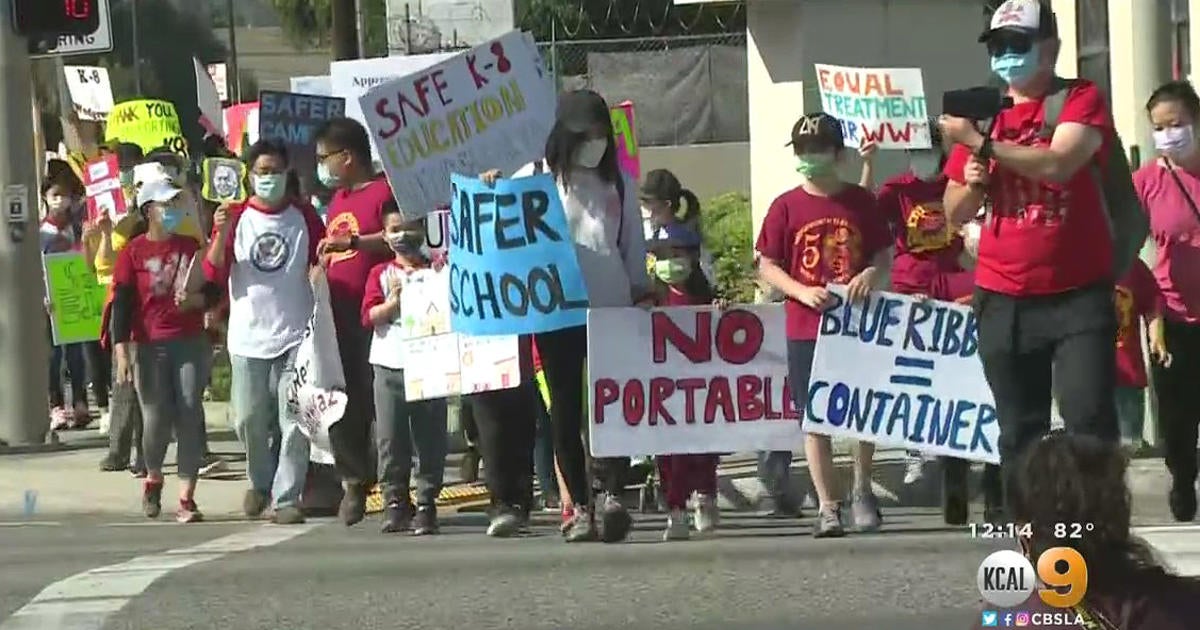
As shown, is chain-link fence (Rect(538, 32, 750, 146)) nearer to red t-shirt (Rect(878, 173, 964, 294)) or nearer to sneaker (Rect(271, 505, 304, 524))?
sneaker (Rect(271, 505, 304, 524))

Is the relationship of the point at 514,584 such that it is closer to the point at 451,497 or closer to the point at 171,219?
the point at 451,497

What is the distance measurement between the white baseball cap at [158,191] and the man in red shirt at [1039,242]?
508 centimetres

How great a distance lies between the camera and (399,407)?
34.4ft

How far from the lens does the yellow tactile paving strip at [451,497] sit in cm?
1181

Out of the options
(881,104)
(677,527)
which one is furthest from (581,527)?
(881,104)

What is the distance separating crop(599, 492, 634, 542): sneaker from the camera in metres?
9.25

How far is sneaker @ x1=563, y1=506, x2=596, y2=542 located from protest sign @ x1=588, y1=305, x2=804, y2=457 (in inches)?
17.5

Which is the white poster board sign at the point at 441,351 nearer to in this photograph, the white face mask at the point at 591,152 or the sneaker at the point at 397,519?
the sneaker at the point at 397,519

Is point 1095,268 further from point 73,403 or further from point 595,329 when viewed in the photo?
point 73,403

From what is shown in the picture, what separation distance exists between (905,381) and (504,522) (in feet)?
6.11

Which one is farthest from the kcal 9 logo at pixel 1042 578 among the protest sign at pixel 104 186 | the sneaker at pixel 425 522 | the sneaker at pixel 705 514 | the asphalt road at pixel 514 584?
the protest sign at pixel 104 186

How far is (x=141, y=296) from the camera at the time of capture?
37.6ft

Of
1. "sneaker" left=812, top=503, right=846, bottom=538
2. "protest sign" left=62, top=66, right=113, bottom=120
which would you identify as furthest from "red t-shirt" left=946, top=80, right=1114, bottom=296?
"protest sign" left=62, top=66, right=113, bottom=120

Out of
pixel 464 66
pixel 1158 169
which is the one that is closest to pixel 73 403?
pixel 464 66
